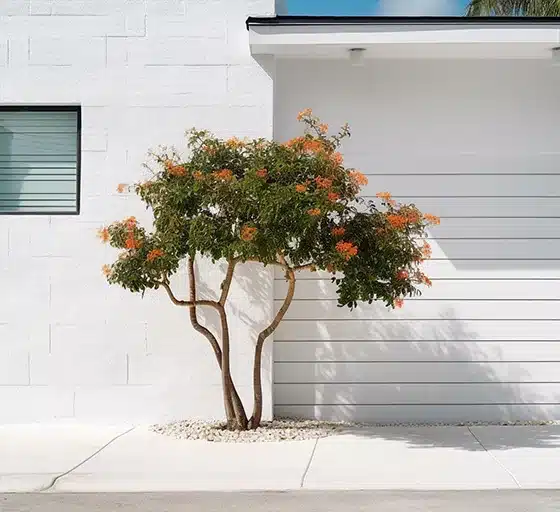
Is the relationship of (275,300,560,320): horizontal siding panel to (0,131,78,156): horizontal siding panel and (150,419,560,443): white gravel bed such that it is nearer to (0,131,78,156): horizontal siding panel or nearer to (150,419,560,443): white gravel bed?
(150,419,560,443): white gravel bed

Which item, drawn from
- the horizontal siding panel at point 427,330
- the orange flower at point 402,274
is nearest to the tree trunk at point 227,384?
the horizontal siding panel at point 427,330

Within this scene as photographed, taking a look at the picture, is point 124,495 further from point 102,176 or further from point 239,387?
point 102,176

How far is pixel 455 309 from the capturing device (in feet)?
32.3

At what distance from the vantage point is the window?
9617 mm

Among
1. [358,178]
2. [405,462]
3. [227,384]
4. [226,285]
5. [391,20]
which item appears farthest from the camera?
[391,20]

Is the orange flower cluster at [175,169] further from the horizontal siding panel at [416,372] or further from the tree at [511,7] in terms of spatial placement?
the tree at [511,7]

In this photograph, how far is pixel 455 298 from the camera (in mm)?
9859

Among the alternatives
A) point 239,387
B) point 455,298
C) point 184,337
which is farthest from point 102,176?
point 455,298

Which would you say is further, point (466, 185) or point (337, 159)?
point (466, 185)

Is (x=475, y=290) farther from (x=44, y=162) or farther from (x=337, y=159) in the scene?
(x=44, y=162)

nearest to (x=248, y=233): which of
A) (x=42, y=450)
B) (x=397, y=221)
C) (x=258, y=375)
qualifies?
(x=397, y=221)

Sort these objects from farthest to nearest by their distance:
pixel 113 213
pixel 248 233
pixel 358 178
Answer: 1. pixel 113 213
2. pixel 358 178
3. pixel 248 233

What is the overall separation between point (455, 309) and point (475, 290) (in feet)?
0.92

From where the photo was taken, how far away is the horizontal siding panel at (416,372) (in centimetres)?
984
